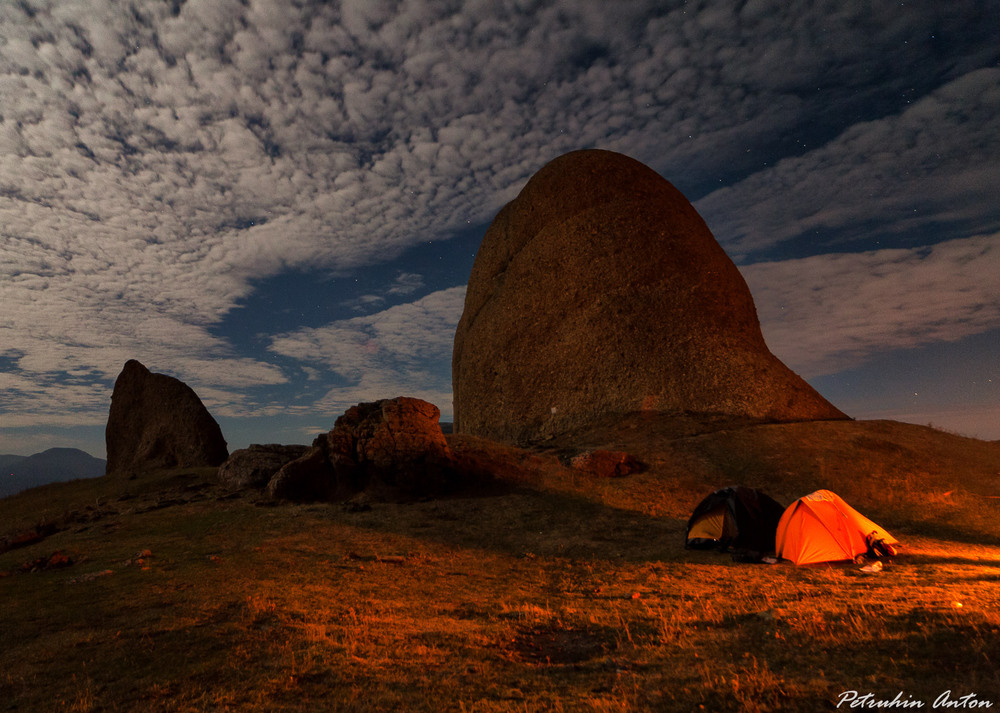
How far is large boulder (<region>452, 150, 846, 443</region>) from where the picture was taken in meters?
29.6

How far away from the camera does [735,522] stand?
1391 cm

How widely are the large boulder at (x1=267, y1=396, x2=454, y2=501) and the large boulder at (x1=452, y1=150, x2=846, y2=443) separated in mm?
12625

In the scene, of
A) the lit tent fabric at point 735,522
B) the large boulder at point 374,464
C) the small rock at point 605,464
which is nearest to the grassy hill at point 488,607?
the lit tent fabric at point 735,522

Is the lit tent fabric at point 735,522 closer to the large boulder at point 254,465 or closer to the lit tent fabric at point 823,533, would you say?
the lit tent fabric at point 823,533

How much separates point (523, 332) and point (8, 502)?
99.0 ft

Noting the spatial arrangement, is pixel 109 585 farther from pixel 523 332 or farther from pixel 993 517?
pixel 523 332

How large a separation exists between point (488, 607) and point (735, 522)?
7.99 m

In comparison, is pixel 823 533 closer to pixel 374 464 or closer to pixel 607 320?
pixel 374 464

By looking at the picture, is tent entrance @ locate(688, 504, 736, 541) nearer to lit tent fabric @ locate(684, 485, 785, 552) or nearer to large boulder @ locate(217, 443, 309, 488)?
lit tent fabric @ locate(684, 485, 785, 552)

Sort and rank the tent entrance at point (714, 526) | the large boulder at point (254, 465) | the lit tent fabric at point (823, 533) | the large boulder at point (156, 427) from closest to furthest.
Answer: the lit tent fabric at point (823, 533) → the tent entrance at point (714, 526) → the large boulder at point (254, 465) → the large boulder at point (156, 427)

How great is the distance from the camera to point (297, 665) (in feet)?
20.8

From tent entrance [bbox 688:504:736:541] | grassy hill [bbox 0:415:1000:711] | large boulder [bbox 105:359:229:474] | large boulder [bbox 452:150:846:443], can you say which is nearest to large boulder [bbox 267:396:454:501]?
grassy hill [bbox 0:415:1000:711]

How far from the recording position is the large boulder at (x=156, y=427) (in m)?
29.8

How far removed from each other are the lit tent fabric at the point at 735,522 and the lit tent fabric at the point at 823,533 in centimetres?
79
